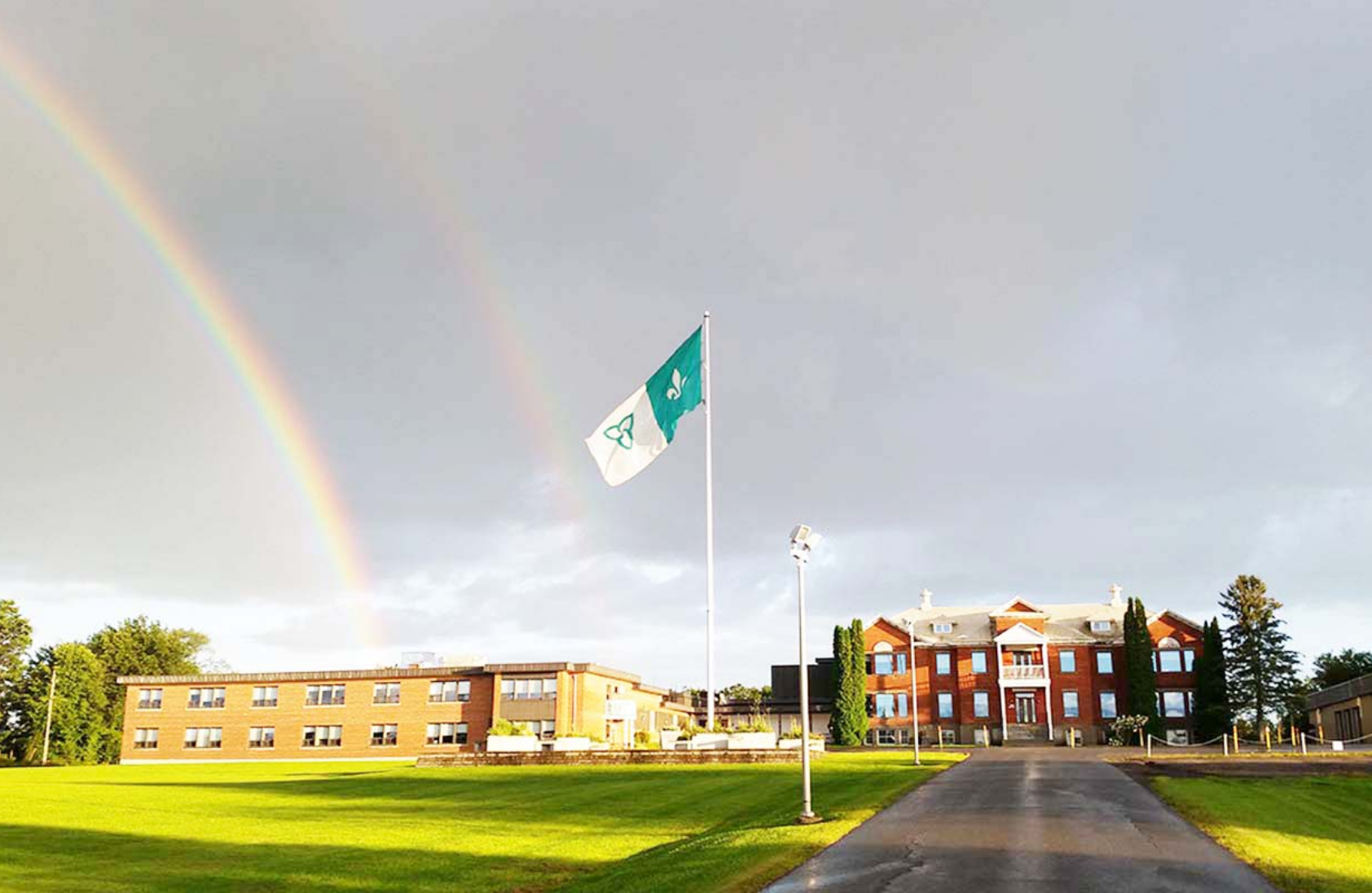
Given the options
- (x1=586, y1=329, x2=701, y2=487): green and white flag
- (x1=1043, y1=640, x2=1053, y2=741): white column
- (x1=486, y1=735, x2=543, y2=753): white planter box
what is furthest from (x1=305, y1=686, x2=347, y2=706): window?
(x1=1043, y1=640, x2=1053, y2=741): white column

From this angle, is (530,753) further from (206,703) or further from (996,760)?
(206,703)

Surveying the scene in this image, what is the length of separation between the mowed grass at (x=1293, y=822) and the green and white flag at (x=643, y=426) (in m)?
22.2

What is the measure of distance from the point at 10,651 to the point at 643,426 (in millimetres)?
97423

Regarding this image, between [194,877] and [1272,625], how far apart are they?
83.9 meters

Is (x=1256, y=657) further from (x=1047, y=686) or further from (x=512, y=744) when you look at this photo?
(x=512, y=744)

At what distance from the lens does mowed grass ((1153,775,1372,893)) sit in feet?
53.6

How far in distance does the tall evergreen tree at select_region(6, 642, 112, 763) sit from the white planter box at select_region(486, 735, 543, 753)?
70295 millimetres

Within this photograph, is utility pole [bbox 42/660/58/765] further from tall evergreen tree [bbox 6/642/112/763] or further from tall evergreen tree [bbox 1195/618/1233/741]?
tall evergreen tree [bbox 1195/618/1233/741]

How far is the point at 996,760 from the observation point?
4816 cm

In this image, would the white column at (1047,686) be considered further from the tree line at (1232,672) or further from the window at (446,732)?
the window at (446,732)

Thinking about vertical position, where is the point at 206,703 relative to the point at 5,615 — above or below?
below

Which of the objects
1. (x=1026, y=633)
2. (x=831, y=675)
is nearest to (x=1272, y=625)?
(x=1026, y=633)

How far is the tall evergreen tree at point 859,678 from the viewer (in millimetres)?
89750

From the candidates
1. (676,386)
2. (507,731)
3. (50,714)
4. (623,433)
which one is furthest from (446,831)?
(50,714)
